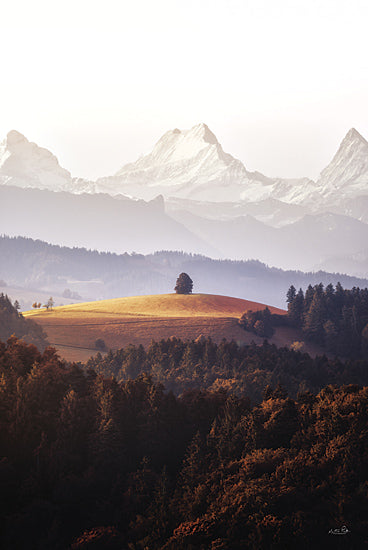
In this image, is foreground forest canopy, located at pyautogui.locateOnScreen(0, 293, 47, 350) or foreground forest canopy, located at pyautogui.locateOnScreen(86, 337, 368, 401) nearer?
foreground forest canopy, located at pyautogui.locateOnScreen(86, 337, 368, 401)

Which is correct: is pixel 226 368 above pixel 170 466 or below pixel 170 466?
above

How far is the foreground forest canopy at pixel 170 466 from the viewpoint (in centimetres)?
5534

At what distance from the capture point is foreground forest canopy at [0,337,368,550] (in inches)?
2179

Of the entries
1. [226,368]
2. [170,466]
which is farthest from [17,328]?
[170,466]

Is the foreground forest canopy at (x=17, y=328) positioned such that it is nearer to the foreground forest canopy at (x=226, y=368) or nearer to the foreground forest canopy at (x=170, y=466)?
the foreground forest canopy at (x=226, y=368)

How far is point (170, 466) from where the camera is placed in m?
Answer: 72.1
